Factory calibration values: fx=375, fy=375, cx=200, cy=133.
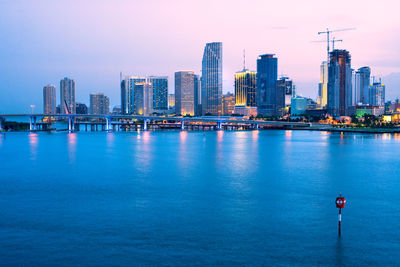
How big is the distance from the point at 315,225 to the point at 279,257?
4.71 metres

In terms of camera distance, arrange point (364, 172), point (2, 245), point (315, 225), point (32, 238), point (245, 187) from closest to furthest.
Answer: point (2, 245) < point (32, 238) < point (315, 225) < point (245, 187) < point (364, 172)

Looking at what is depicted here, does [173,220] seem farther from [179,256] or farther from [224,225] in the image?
[179,256]

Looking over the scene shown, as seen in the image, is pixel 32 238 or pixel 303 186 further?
pixel 303 186

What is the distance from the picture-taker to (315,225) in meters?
18.0

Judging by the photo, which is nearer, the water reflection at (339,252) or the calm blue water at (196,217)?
the water reflection at (339,252)

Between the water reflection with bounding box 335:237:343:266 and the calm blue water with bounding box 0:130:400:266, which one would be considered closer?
the water reflection with bounding box 335:237:343:266

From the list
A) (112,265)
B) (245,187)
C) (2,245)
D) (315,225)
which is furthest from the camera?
(245,187)

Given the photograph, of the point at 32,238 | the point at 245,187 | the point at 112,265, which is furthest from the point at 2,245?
the point at 245,187

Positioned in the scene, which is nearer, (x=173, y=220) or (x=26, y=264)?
(x=26, y=264)

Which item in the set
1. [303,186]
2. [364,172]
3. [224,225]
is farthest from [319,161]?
[224,225]

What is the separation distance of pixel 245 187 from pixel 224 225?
11469 millimetres

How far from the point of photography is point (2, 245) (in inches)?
591

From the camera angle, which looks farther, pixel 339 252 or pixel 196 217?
pixel 196 217

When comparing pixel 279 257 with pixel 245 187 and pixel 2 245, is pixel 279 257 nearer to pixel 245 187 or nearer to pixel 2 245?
pixel 2 245
